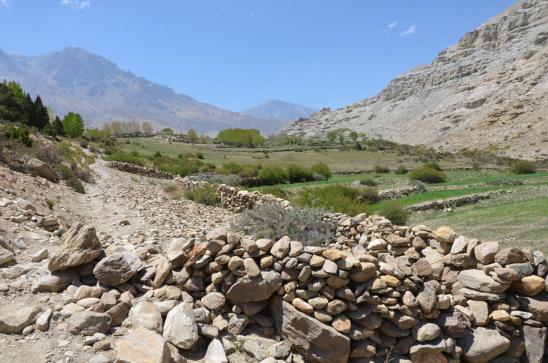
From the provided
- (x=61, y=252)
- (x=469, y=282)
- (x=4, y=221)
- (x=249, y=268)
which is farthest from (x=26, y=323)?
(x=469, y=282)

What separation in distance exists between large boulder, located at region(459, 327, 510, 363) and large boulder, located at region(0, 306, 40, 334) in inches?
220

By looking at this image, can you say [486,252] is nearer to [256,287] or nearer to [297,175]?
[256,287]

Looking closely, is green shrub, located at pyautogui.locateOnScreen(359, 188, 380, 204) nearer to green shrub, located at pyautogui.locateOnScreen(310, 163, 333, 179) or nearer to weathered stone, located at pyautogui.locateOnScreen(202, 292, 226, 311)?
green shrub, located at pyautogui.locateOnScreen(310, 163, 333, 179)

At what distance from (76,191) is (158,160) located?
27.5 meters

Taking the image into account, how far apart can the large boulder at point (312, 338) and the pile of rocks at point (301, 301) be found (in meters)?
0.01

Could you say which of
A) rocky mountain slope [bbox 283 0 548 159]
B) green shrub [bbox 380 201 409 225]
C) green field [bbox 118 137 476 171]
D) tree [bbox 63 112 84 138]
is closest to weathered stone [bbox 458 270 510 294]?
green shrub [bbox 380 201 409 225]

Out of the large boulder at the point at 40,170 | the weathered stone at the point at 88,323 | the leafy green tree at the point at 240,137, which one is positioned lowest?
the weathered stone at the point at 88,323

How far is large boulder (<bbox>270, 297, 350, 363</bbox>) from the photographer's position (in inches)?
210

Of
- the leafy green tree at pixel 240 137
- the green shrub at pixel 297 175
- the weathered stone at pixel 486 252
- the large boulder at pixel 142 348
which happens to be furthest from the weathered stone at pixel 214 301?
the leafy green tree at pixel 240 137

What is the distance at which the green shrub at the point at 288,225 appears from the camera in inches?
388

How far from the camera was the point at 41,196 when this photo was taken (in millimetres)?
12453

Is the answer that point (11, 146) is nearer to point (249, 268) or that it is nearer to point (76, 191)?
point (76, 191)

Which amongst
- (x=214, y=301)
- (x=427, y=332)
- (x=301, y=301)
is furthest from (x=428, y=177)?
(x=214, y=301)

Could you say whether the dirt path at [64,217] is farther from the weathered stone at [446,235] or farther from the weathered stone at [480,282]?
the weathered stone at [446,235]
